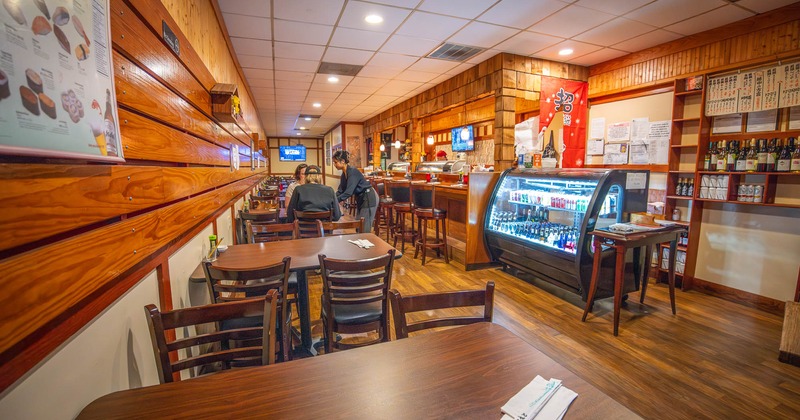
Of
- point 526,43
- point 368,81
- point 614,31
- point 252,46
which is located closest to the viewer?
point 614,31

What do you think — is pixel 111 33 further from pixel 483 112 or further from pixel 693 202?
pixel 483 112

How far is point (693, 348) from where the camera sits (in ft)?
9.20

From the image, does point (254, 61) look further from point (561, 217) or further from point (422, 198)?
point (561, 217)

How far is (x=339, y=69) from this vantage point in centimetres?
569

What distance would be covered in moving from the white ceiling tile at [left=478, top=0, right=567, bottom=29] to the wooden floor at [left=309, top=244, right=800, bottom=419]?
3046mm

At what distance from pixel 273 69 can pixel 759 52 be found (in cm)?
625

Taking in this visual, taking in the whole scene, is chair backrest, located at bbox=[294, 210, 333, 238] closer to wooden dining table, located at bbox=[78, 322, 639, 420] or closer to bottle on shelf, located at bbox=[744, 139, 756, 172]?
wooden dining table, located at bbox=[78, 322, 639, 420]

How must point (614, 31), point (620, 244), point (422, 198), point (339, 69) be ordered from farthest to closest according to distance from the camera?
point (422, 198) < point (339, 69) < point (614, 31) < point (620, 244)

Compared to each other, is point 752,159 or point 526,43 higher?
point 526,43

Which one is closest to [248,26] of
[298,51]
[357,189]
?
[298,51]

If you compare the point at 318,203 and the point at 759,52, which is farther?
the point at 318,203

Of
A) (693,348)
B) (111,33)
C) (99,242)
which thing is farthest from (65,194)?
(693,348)

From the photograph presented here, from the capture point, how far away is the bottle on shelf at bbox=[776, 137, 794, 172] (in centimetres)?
338

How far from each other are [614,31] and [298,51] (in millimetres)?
4015
